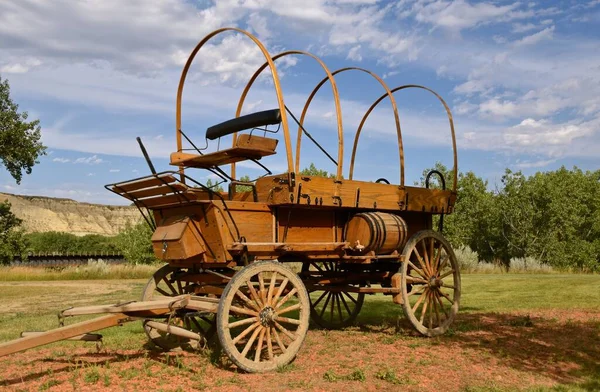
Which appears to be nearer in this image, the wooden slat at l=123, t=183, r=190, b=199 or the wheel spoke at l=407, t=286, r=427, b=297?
the wooden slat at l=123, t=183, r=190, b=199

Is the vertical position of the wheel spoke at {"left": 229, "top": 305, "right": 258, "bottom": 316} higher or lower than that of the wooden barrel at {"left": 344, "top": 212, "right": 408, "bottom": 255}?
lower

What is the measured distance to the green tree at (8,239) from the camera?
2709 cm

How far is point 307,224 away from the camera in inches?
264

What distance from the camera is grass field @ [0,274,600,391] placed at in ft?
16.7

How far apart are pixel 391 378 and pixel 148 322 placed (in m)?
2.74

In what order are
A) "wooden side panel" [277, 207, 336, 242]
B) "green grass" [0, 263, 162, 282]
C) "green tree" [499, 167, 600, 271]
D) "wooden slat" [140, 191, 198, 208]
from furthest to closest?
"green tree" [499, 167, 600, 271], "green grass" [0, 263, 162, 282], "wooden side panel" [277, 207, 336, 242], "wooden slat" [140, 191, 198, 208]

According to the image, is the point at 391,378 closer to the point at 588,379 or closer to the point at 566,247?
the point at 588,379

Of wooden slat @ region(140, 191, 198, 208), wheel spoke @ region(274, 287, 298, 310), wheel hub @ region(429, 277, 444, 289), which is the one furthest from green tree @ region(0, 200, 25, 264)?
wheel spoke @ region(274, 287, 298, 310)

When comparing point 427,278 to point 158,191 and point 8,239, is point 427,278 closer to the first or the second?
point 158,191

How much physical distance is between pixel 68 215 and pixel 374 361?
289ft

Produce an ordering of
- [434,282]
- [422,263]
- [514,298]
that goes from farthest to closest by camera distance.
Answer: [514,298]
[434,282]
[422,263]

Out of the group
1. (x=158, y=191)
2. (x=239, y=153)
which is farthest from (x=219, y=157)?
(x=158, y=191)

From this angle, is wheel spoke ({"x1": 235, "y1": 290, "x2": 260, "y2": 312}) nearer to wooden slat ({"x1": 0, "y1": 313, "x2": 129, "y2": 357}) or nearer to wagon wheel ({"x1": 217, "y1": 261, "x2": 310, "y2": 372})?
wagon wheel ({"x1": 217, "y1": 261, "x2": 310, "y2": 372})

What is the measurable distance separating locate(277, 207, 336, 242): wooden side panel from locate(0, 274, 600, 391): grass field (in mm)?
1398
